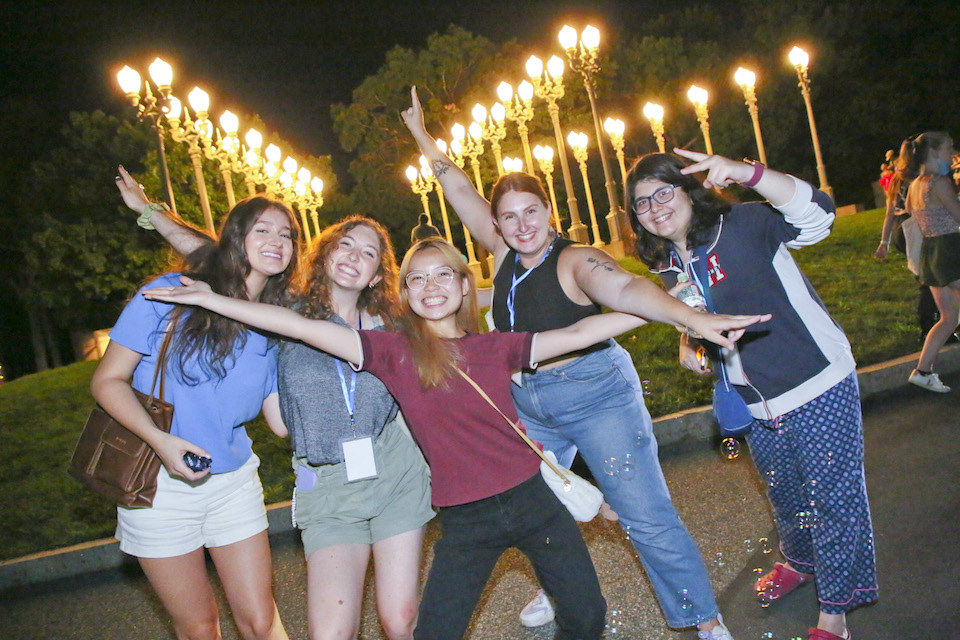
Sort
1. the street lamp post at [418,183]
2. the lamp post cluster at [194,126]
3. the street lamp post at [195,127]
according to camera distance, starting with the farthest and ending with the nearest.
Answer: the street lamp post at [418,183] < the street lamp post at [195,127] < the lamp post cluster at [194,126]

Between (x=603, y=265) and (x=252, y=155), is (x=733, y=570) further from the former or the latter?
(x=252, y=155)

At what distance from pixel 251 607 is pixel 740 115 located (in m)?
38.5

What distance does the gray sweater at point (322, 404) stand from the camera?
10.5ft

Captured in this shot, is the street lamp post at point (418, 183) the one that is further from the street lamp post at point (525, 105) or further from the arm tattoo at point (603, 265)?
the arm tattoo at point (603, 265)

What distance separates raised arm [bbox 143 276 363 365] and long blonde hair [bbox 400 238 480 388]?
247mm

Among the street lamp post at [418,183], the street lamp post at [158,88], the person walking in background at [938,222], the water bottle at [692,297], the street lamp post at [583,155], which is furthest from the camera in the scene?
the street lamp post at [418,183]

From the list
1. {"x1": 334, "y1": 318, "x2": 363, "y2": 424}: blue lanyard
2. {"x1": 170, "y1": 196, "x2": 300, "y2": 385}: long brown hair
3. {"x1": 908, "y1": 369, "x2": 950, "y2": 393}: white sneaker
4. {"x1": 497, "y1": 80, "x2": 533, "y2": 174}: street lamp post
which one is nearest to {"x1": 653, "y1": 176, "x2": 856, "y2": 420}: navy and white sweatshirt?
{"x1": 334, "y1": 318, "x2": 363, "y2": 424}: blue lanyard

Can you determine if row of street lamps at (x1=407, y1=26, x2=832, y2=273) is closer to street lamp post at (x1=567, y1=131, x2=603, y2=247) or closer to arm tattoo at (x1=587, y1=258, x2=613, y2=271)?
street lamp post at (x1=567, y1=131, x2=603, y2=247)

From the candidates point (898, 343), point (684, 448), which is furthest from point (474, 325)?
point (898, 343)

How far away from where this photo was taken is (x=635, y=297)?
3088 millimetres

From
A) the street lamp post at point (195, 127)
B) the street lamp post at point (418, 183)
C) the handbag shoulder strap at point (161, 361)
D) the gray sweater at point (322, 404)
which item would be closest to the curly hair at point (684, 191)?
the gray sweater at point (322, 404)

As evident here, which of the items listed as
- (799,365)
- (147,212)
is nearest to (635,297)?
(799,365)

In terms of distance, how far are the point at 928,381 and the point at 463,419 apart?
5.71 meters

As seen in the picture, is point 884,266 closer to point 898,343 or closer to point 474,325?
point 898,343
